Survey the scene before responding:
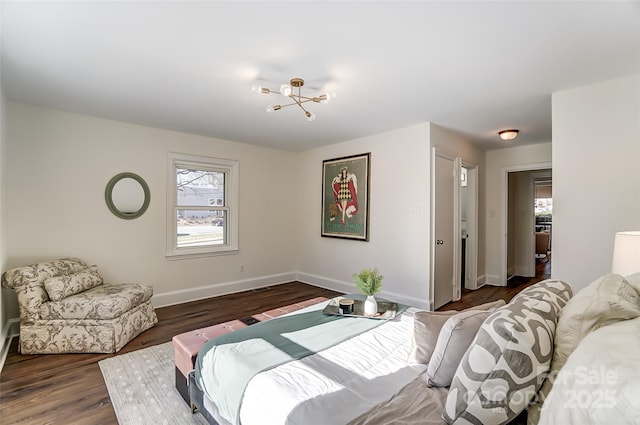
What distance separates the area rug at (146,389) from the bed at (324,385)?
0.27 m

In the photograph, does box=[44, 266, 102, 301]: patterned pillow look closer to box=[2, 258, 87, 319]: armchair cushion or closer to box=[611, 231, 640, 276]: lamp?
box=[2, 258, 87, 319]: armchair cushion

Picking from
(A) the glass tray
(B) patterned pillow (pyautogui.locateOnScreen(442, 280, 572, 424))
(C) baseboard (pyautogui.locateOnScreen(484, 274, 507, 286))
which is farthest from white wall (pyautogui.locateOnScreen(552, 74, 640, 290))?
(C) baseboard (pyautogui.locateOnScreen(484, 274, 507, 286))

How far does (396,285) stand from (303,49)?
3.26 metres

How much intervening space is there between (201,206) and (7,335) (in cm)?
246

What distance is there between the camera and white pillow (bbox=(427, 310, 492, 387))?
48.1 inches

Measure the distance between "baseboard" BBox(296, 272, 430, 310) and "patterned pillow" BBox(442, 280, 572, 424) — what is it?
3015 mm

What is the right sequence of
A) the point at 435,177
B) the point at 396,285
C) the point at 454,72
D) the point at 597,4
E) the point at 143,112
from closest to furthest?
the point at 597,4 → the point at 454,72 → the point at 143,112 → the point at 435,177 → the point at 396,285

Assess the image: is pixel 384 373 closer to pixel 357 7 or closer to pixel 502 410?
pixel 502 410

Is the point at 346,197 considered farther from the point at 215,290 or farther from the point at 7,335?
the point at 7,335

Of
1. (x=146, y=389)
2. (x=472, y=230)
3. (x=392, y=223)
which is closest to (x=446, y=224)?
(x=392, y=223)

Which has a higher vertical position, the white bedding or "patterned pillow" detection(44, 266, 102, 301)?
"patterned pillow" detection(44, 266, 102, 301)

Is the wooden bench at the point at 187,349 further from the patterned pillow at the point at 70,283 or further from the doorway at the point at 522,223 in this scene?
the doorway at the point at 522,223

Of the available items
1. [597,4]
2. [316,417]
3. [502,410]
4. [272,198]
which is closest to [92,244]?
[272,198]

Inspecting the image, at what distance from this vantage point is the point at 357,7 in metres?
1.67
